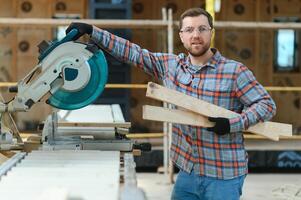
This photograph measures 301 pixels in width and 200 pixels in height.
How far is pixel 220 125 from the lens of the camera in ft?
8.02

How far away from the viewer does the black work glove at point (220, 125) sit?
244cm

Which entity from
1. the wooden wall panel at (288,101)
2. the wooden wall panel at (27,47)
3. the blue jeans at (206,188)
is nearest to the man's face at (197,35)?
the blue jeans at (206,188)

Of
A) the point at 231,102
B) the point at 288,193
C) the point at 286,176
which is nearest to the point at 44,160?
the point at 231,102

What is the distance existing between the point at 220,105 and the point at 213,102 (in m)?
0.04

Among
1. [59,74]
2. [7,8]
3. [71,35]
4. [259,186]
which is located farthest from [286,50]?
[59,74]

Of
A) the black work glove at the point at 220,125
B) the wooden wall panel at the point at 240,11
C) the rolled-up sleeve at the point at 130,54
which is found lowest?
the black work glove at the point at 220,125

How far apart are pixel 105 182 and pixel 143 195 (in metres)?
0.20

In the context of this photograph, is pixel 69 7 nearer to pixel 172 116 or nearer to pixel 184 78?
pixel 184 78

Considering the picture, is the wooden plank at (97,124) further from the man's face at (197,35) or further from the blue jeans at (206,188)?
the man's face at (197,35)

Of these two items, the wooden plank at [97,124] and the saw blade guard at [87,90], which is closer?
the saw blade guard at [87,90]

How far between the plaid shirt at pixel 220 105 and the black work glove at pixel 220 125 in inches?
1.1

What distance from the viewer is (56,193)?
62.8 inches

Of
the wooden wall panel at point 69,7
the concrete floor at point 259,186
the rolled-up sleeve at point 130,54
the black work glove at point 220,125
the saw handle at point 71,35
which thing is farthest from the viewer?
the wooden wall panel at point 69,7

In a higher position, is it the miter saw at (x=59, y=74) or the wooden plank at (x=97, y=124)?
the miter saw at (x=59, y=74)
